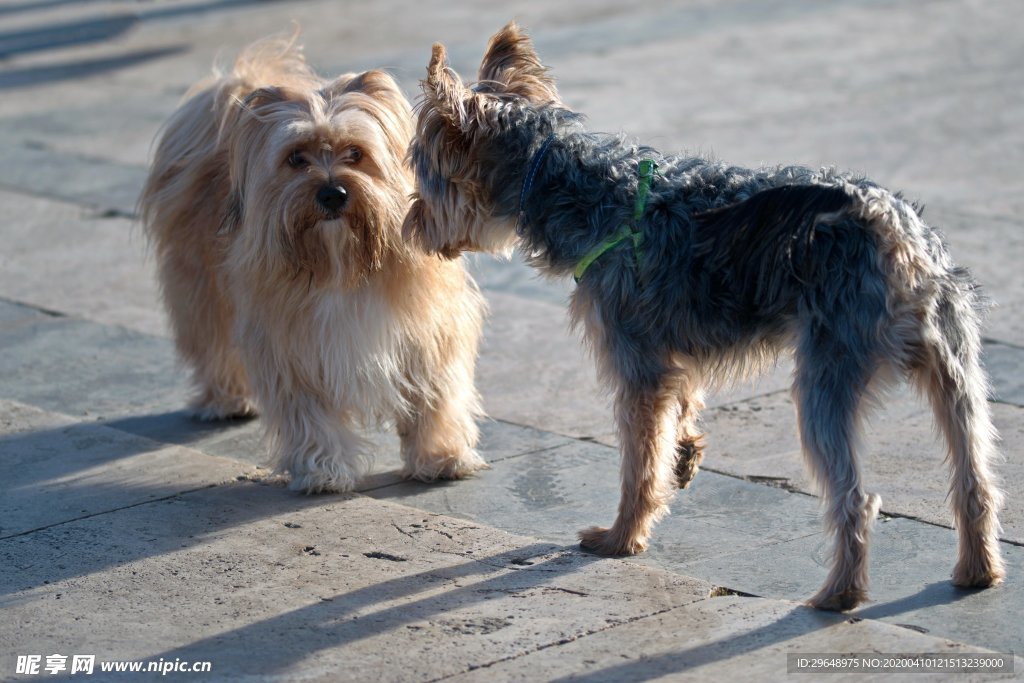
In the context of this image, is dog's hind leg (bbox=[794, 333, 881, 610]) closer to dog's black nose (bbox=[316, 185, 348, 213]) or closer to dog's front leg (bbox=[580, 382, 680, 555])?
dog's front leg (bbox=[580, 382, 680, 555])

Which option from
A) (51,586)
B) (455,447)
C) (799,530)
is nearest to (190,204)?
(455,447)

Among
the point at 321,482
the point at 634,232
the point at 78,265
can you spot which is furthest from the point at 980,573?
the point at 78,265

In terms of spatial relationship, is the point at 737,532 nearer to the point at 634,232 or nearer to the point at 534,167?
the point at 634,232

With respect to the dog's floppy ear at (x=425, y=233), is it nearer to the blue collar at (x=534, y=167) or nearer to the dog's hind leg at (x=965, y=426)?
the blue collar at (x=534, y=167)

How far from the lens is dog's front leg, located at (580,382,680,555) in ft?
16.8

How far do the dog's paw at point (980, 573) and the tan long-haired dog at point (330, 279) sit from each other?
2231 millimetres

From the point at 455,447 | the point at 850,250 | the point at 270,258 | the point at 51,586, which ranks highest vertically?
the point at 850,250

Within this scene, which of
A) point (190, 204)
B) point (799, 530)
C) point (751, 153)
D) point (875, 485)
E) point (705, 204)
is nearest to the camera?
point (705, 204)

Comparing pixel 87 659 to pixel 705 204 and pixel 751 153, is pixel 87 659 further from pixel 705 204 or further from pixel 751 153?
pixel 751 153

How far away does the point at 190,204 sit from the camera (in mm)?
6770

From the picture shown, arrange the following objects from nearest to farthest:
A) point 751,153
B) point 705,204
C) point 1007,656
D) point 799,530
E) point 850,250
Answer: point 1007,656 → point 850,250 → point 705,204 → point 799,530 → point 751,153

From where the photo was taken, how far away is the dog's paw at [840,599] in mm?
4641

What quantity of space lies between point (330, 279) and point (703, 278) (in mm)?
1724

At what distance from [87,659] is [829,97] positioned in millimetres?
10019
